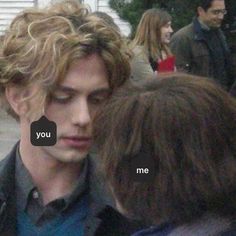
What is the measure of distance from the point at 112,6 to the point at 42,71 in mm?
12267

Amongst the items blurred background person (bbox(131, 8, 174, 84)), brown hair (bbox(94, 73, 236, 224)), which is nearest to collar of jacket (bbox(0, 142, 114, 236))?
brown hair (bbox(94, 73, 236, 224))

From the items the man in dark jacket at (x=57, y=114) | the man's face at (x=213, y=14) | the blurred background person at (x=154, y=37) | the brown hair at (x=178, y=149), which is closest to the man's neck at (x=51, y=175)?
the man in dark jacket at (x=57, y=114)

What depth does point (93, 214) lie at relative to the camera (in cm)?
234

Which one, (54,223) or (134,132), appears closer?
(134,132)

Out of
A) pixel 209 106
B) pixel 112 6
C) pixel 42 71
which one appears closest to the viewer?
pixel 209 106

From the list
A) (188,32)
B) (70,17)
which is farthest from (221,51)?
(70,17)

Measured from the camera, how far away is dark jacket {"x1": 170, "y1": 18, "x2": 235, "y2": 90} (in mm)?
7984

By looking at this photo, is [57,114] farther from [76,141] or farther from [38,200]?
[38,200]

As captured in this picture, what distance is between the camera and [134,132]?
6.50 feet

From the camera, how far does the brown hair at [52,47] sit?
7.68 feet

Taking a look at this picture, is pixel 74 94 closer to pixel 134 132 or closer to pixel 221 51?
pixel 134 132

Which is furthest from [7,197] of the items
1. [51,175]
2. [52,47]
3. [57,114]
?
[52,47]

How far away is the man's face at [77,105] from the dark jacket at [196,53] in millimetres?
5575

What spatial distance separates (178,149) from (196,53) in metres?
6.10
